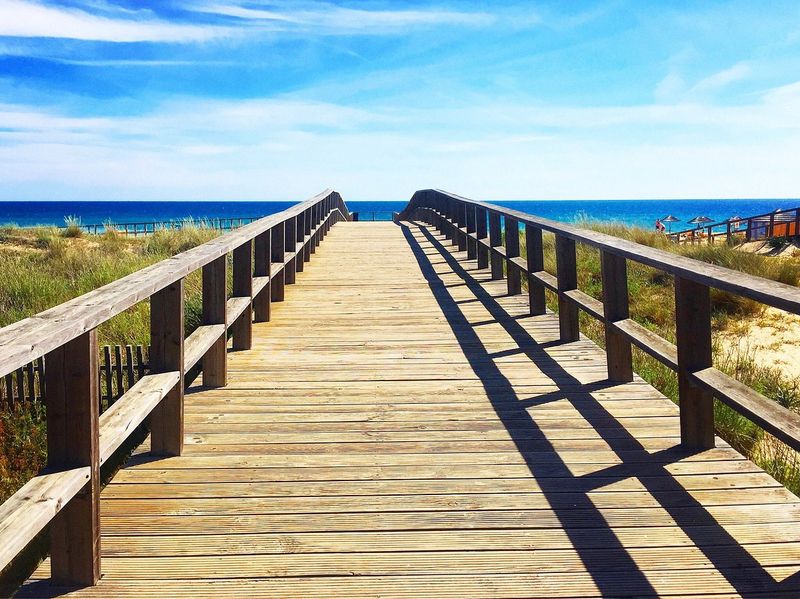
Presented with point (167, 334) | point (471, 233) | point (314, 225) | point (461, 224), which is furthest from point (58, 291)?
point (167, 334)

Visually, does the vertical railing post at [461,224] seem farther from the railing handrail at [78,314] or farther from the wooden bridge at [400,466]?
the railing handrail at [78,314]

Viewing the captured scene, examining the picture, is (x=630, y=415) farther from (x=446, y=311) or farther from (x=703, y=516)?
(x=446, y=311)

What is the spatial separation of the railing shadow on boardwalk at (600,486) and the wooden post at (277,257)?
2.72m

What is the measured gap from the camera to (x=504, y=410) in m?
4.44

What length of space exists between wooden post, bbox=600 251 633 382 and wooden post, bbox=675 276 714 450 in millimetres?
924

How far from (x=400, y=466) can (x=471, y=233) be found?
817 cm

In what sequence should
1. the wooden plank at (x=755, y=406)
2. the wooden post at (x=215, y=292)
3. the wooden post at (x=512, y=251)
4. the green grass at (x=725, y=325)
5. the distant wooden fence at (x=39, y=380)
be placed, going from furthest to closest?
the wooden post at (x=512, y=251) → the distant wooden fence at (x=39, y=380) → the green grass at (x=725, y=325) → the wooden post at (x=215, y=292) → the wooden plank at (x=755, y=406)

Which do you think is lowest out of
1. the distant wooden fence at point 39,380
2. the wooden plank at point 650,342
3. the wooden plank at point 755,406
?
the distant wooden fence at point 39,380

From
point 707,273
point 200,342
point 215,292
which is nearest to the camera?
point 707,273

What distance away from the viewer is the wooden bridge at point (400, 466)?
252 cm

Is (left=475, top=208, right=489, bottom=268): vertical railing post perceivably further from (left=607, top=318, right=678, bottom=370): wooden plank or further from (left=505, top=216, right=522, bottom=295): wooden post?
(left=607, top=318, right=678, bottom=370): wooden plank

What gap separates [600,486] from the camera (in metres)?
3.34

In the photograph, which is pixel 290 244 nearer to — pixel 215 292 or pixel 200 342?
pixel 215 292

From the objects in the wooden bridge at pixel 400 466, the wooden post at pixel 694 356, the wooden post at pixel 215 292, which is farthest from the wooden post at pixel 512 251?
the wooden post at pixel 694 356
